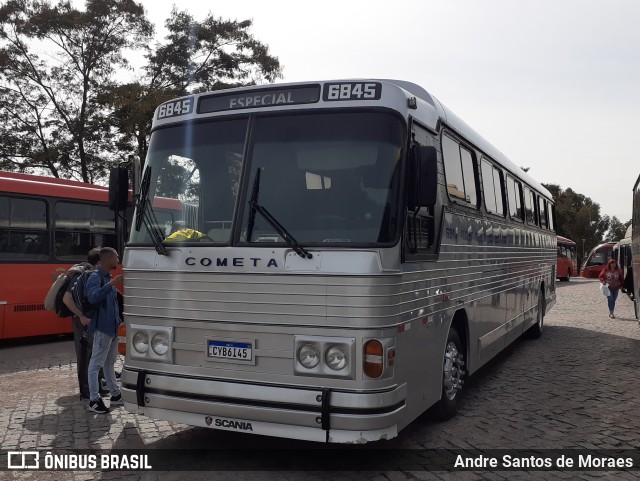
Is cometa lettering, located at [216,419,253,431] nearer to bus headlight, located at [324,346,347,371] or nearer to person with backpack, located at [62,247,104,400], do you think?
bus headlight, located at [324,346,347,371]

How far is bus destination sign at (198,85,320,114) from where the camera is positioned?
5566mm

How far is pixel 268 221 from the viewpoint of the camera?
209 inches

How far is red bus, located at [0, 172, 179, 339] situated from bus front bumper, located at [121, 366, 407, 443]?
7082mm

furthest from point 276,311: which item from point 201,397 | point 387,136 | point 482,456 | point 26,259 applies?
point 26,259

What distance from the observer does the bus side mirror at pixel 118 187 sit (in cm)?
632

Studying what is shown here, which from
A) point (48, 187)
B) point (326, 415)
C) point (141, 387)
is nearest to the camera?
point (326, 415)

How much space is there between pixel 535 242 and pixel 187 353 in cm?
969

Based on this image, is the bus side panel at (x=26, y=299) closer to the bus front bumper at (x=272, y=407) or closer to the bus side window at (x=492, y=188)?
the bus front bumper at (x=272, y=407)

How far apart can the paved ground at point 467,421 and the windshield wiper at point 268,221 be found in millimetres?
1848

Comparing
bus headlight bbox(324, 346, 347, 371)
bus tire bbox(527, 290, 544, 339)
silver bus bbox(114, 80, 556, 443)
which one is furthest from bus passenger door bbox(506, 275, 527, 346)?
bus headlight bbox(324, 346, 347, 371)

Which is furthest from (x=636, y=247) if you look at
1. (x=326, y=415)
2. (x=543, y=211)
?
(x=326, y=415)

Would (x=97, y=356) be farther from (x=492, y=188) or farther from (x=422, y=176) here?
(x=492, y=188)

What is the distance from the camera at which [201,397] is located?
5406 millimetres

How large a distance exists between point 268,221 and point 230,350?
3.63 ft
